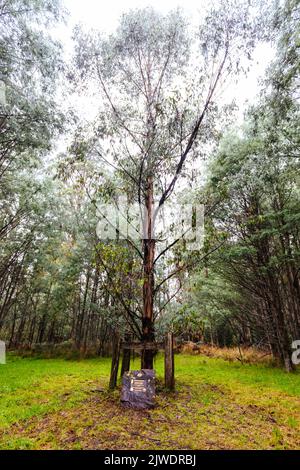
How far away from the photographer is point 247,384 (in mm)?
7066

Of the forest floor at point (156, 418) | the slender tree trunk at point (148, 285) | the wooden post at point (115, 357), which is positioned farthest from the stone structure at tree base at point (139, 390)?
the wooden post at point (115, 357)

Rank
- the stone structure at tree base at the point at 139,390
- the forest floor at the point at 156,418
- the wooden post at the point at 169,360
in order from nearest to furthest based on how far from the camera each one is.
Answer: the forest floor at the point at 156,418 < the stone structure at tree base at the point at 139,390 < the wooden post at the point at 169,360

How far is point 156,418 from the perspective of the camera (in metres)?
4.20

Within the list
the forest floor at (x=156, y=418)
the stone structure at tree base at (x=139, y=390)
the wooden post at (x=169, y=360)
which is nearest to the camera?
the forest floor at (x=156, y=418)

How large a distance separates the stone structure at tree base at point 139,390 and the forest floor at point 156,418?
179 mm

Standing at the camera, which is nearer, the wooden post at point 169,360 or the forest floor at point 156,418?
the forest floor at point 156,418

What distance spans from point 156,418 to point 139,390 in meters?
0.67

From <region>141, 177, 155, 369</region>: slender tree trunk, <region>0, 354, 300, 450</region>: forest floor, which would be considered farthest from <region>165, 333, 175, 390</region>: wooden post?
<region>141, 177, 155, 369</region>: slender tree trunk

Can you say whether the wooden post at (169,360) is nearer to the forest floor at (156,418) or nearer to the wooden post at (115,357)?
the forest floor at (156,418)

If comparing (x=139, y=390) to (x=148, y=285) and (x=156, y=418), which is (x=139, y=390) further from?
(x=148, y=285)

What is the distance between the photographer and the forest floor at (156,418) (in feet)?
11.1

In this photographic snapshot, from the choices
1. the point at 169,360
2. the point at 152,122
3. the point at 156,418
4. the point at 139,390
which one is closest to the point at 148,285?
the point at 169,360
